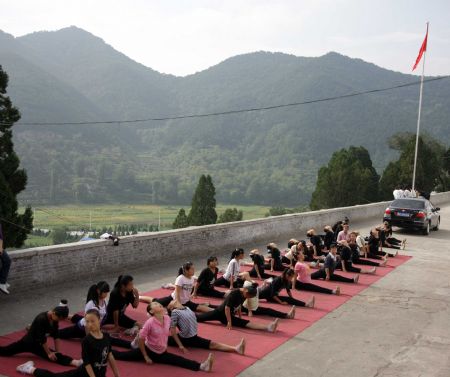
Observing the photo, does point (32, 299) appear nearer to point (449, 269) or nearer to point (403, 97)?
point (449, 269)

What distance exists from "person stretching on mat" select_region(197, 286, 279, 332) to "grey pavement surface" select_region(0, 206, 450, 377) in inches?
25.1

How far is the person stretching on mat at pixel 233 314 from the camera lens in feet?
30.2

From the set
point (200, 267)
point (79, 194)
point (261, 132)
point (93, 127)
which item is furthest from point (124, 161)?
point (200, 267)

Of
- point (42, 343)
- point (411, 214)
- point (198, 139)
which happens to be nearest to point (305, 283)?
point (42, 343)

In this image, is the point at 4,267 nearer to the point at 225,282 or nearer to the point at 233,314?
the point at 233,314

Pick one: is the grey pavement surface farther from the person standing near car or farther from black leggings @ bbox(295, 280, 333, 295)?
black leggings @ bbox(295, 280, 333, 295)

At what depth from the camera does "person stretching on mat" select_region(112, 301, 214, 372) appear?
7332 millimetres

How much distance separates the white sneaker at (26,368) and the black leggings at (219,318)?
3.28 meters

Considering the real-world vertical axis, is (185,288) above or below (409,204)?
below

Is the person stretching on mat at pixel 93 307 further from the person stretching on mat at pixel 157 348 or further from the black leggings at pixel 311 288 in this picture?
the black leggings at pixel 311 288

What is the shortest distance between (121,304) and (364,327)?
4.39 metres

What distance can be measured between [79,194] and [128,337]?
121 meters

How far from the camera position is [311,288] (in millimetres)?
12406

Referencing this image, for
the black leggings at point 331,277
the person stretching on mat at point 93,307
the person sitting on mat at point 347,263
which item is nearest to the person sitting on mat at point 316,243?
the person sitting on mat at point 347,263
